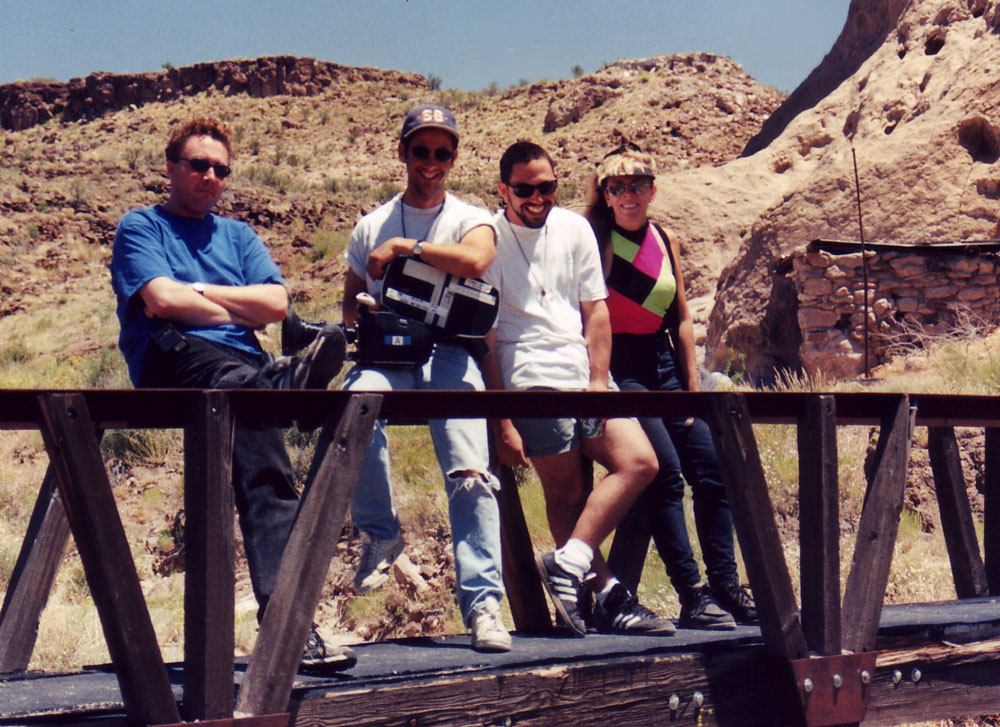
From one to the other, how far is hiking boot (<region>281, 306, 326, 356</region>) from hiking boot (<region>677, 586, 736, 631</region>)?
1.62m

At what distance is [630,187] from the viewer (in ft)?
13.4

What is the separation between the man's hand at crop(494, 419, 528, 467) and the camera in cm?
360

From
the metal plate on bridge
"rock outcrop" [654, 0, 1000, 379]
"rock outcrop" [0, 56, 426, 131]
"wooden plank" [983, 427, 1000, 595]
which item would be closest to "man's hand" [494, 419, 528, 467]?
the metal plate on bridge

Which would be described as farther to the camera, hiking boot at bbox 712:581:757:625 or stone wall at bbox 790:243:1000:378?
stone wall at bbox 790:243:1000:378

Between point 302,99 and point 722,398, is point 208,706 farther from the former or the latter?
point 302,99

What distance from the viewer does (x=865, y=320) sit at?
11531mm

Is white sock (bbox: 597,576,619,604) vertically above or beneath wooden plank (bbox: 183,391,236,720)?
beneath

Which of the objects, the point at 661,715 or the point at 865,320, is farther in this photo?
the point at 865,320

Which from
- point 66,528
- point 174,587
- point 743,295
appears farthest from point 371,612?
point 743,295

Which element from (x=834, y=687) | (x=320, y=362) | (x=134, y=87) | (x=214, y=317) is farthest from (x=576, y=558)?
(x=134, y=87)

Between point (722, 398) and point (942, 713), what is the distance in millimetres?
1469

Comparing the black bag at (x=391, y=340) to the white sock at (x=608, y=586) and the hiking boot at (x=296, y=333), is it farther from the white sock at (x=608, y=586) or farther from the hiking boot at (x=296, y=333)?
the white sock at (x=608, y=586)

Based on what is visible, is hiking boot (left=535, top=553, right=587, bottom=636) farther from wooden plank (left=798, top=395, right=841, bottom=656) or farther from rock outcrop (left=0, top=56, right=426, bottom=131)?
rock outcrop (left=0, top=56, right=426, bottom=131)

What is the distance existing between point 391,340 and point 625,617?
1248 mm
